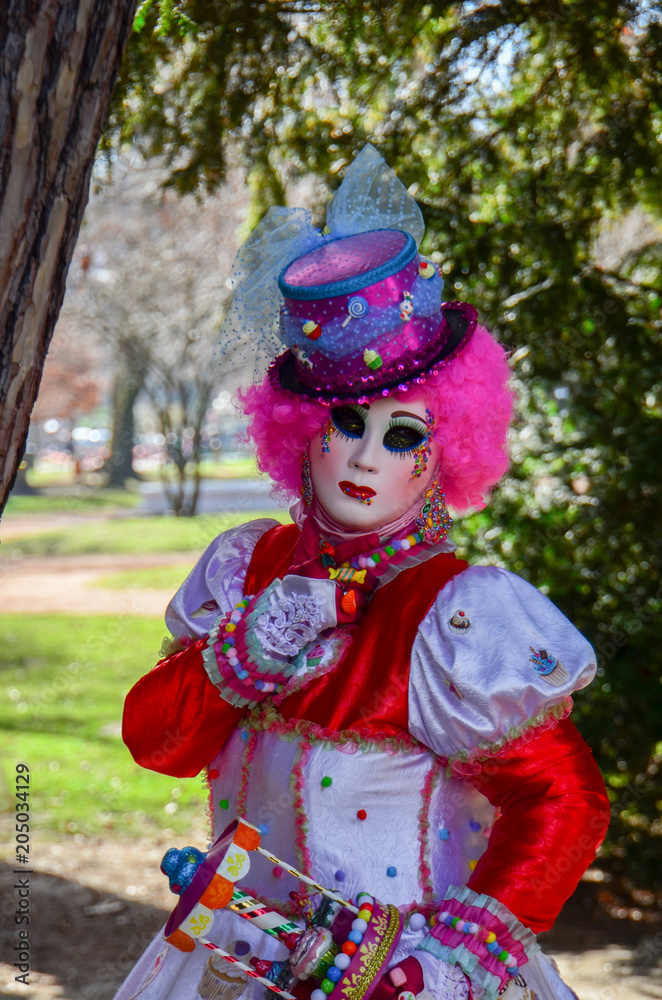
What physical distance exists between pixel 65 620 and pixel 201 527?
4036mm

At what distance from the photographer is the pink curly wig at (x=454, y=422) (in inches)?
75.8

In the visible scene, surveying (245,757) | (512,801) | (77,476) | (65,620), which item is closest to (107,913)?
(245,757)

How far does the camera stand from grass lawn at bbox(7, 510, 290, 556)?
1323cm

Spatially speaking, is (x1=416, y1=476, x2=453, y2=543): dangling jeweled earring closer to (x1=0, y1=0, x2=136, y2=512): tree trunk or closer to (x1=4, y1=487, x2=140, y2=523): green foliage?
(x1=0, y1=0, x2=136, y2=512): tree trunk

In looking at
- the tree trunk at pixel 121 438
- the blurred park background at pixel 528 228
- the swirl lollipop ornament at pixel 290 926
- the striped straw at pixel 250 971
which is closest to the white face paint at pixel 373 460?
the swirl lollipop ornament at pixel 290 926

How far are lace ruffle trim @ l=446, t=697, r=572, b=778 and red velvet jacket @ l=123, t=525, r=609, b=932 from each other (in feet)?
0.05

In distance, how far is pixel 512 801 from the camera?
1.70 meters

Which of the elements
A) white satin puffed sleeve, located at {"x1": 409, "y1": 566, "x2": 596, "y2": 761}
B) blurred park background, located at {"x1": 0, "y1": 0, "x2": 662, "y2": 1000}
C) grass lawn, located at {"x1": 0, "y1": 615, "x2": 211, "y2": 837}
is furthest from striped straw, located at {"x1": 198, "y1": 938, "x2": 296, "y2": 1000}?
grass lawn, located at {"x1": 0, "y1": 615, "x2": 211, "y2": 837}

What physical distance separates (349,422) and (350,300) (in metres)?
0.24

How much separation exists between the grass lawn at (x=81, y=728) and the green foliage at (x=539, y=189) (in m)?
2.72

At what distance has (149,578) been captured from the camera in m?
11.4

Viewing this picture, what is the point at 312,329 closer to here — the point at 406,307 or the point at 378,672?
the point at 406,307

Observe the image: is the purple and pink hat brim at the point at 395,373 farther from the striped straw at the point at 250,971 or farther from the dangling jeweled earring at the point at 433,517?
the striped straw at the point at 250,971

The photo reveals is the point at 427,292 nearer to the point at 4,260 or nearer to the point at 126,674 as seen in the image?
the point at 4,260
